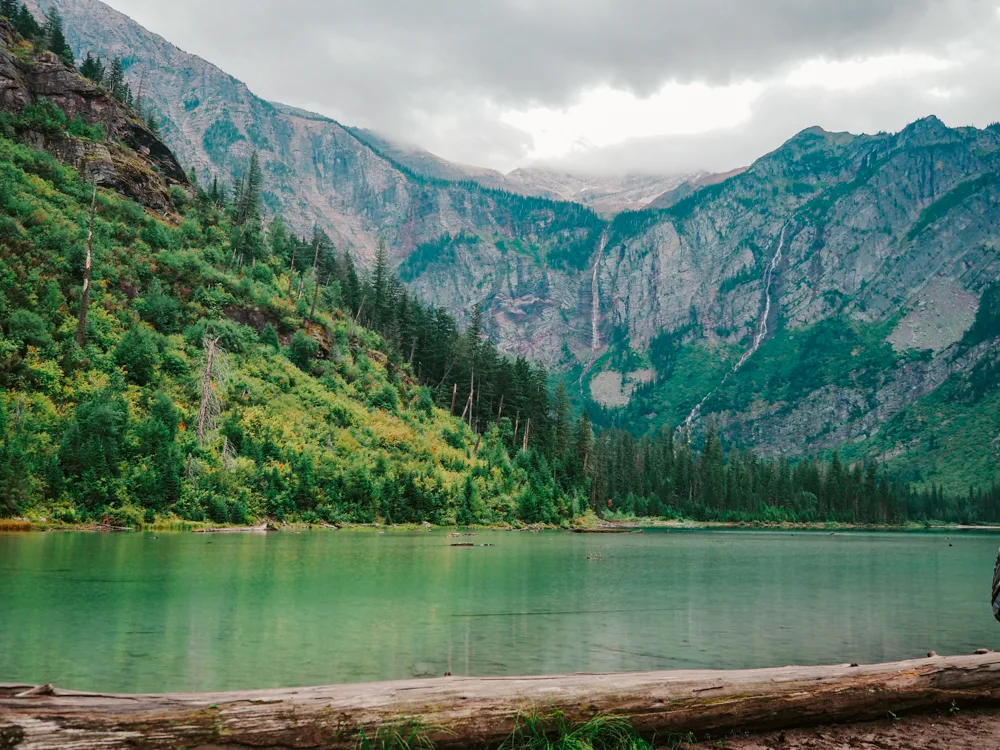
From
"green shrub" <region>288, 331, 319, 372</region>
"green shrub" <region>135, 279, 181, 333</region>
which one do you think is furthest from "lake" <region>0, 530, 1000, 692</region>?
"green shrub" <region>288, 331, 319, 372</region>

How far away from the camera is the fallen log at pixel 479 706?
7.12 meters

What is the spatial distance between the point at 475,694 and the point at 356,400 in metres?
80.1

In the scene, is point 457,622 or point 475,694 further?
point 457,622

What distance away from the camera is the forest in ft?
175

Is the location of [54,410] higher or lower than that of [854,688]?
higher

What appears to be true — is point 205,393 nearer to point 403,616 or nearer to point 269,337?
point 269,337

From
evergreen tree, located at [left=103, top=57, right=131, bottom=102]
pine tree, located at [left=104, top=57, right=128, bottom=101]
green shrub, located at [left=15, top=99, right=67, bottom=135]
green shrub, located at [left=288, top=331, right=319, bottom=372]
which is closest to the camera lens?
green shrub, located at [left=15, top=99, right=67, bottom=135]

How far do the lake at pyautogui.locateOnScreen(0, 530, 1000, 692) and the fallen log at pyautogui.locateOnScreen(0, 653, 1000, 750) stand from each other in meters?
5.74

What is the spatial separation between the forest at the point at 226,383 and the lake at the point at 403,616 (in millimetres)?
11705

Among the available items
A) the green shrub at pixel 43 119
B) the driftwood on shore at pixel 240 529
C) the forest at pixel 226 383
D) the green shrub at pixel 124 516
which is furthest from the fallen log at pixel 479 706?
the green shrub at pixel 43 119

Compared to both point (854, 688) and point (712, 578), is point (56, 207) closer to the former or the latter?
point (712, 578)

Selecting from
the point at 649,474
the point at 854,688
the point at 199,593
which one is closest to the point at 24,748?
the point at 854,688

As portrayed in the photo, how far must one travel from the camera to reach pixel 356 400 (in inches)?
3423

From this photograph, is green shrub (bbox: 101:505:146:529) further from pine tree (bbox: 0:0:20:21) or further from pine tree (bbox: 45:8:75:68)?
pine tree (bbox: 0:0:20:21)
